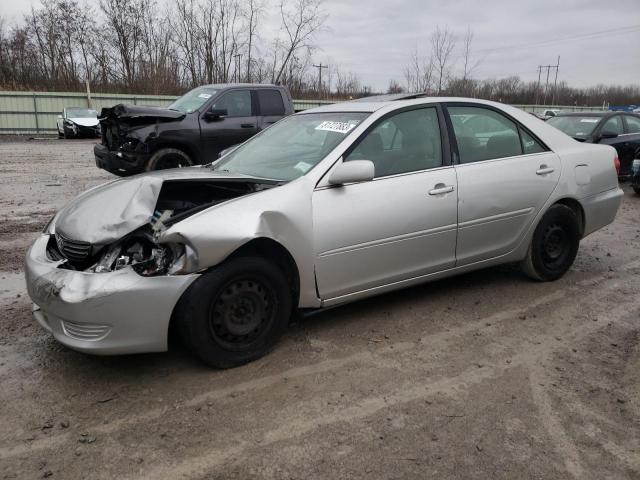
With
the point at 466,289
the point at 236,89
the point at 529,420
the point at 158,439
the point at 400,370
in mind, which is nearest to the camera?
the point at 158,439

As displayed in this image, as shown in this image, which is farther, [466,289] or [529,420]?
[466,289]

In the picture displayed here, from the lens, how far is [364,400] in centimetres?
292

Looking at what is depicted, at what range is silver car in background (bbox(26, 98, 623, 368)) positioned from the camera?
9.62 ft

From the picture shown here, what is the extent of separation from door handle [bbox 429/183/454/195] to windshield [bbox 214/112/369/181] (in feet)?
2.38

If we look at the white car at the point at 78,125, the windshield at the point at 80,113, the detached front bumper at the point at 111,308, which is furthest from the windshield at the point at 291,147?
the windshield at the point at 80,113

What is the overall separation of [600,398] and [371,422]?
1.34m

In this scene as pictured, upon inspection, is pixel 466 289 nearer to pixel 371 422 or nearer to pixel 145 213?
pixel 371 422

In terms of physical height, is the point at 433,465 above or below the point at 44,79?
below

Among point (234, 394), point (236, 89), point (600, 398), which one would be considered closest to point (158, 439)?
point (234, 394)

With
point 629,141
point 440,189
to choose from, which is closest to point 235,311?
point 440,189

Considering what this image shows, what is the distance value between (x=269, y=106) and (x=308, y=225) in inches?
267

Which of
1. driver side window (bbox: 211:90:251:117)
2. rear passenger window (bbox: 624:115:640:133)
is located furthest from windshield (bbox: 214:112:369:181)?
rear passenger window (bbox: 624:115:640:133)

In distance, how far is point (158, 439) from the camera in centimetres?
257

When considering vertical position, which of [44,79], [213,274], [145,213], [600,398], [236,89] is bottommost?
[600,398]
